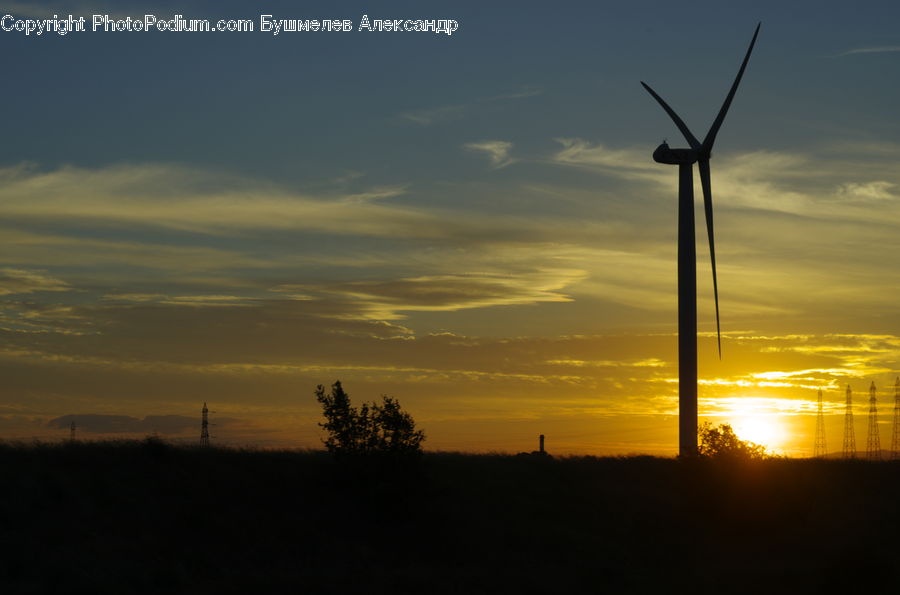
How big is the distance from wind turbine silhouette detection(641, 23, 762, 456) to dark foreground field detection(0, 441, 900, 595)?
171 inches

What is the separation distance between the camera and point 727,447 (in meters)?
69.0

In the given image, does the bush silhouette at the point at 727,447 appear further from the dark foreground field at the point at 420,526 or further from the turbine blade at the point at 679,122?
the turbine blade at the point at 679,122

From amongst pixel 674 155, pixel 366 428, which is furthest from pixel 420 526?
pixel 674 155

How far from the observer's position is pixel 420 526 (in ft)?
195

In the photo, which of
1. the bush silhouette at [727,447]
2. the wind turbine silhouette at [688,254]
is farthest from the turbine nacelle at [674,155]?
the bush silhouette at [727,447]

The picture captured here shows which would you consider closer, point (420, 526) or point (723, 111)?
point (420, 526)

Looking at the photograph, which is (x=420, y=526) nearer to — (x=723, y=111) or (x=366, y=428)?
(x=366, y=428)

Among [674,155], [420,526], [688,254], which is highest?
[674,155]

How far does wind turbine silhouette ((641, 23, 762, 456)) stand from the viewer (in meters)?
75.5

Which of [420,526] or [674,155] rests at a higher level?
[674,155]

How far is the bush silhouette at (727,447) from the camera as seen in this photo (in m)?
68.8

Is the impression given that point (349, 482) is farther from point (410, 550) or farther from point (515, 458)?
point (515, 458)

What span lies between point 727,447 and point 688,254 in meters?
15.3

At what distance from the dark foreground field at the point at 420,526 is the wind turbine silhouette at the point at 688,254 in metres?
4.35
